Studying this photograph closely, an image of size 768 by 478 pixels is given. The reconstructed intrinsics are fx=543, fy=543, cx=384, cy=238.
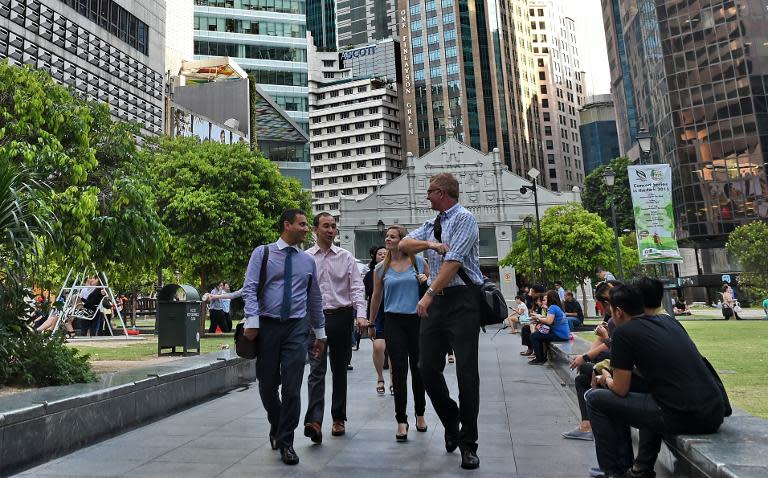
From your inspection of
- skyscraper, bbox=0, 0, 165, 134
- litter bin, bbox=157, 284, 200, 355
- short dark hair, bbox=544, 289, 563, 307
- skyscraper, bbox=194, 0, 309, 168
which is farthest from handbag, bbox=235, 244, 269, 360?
skyscraper, bbox=194, 0, 309, 168

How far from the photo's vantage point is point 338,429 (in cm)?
483

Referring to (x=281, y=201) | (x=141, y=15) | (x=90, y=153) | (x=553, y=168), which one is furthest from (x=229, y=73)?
(x=553, y=168)

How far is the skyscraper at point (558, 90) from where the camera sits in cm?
10600

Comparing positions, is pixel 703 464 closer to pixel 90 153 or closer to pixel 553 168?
pixel 90 153

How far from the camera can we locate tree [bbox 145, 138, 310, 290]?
17.3 meters

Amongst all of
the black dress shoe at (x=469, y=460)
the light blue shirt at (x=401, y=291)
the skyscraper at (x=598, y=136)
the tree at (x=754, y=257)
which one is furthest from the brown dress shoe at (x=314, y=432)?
the skyscraper at (x=598, y=136)

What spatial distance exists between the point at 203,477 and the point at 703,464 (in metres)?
3.00

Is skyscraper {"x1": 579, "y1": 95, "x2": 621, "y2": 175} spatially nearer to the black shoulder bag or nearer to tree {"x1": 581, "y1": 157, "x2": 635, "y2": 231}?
tree {"x1": 581, "y1": 157, "x2": 635, "y2": 231}

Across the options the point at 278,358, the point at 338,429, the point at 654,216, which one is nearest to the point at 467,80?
the point at 654,216

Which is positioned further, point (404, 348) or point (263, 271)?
point (404, 348)

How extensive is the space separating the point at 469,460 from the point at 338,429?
1.49 metres

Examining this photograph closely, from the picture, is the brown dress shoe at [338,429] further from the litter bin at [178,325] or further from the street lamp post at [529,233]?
the street lamp post at [529,233]

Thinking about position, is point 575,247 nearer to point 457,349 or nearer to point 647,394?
point 457,349

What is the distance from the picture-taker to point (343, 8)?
12200cm
